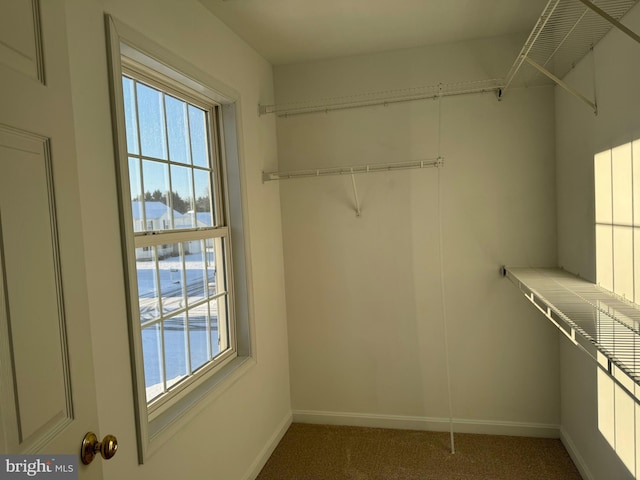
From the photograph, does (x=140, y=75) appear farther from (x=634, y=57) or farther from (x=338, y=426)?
(x=338, y=426)

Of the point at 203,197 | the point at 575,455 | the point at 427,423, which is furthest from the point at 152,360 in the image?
the point at 575,455

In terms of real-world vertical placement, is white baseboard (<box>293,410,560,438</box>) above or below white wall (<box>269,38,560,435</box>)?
below

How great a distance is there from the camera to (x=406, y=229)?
3.00m

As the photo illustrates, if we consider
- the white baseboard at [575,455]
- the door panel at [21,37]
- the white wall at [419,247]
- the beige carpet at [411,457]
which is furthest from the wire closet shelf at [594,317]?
the door panel at [21,37]

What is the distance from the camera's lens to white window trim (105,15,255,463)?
1.55 m

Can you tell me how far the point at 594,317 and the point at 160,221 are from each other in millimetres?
1748

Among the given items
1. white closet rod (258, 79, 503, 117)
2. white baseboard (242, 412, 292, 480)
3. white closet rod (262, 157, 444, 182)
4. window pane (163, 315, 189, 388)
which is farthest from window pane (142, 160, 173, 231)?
white baseboard (242, 412, 292, 480)

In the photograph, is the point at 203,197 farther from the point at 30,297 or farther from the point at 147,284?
the point at 30,297

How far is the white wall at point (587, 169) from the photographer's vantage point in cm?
178

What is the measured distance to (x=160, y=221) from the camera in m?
1.96

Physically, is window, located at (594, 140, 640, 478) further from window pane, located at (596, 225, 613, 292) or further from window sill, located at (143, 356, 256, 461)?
window sill, located at (143, 356, 256, 461)

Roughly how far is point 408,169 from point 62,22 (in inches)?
90.3

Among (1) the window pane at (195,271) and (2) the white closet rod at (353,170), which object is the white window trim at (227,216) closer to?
(1) the window pane at (195,271)

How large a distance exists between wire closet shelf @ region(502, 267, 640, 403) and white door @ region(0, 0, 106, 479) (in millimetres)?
1212
